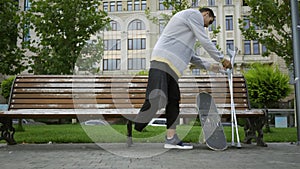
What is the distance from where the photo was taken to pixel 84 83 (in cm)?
584

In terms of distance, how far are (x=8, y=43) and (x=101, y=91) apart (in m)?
6.79

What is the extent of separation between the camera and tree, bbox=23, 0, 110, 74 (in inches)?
471

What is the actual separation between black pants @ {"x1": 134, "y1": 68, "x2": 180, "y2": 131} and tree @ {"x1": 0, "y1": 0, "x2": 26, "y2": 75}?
7889 millimetres

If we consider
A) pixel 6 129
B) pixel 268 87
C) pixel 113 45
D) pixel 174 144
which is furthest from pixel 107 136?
pixel 268 87

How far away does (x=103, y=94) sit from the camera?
226 inches

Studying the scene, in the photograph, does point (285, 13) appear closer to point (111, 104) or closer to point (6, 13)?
point (111, 104)

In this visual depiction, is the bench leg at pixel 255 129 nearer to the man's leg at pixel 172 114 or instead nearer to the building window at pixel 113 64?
the man's leg at pixel 172 114

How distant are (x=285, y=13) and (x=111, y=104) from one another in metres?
6.74

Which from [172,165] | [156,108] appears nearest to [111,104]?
[156,108]

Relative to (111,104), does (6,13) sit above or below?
above

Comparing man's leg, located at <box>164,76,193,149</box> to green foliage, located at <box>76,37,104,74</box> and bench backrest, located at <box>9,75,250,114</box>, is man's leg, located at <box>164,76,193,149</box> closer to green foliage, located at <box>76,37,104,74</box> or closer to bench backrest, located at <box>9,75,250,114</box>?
bench backrest, located at <box>9,75,250,114</box>

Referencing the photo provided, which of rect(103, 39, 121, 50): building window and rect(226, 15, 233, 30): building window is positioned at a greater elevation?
rect(226, 15, 233, 30): building window

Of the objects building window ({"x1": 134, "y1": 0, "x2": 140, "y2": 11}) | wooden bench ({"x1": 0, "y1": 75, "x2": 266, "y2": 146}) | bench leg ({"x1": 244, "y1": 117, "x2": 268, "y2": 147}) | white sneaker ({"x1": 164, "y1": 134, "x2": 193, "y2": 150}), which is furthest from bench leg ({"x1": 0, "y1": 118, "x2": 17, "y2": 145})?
building window ({"x1": 134, "y1": 0, "x2": 140, "y2": 11})

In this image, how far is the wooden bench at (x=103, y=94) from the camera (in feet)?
18.1
